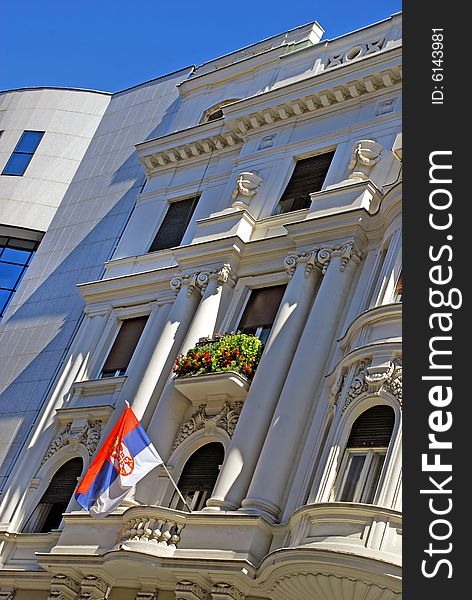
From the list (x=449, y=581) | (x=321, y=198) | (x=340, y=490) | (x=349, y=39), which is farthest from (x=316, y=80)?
(x=449, y=581)

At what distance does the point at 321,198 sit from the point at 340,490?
8.08 meters

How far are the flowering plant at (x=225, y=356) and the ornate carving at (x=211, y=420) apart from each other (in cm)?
86

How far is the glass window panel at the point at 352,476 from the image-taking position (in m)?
16.6

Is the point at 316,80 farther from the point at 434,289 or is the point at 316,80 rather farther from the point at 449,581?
the point at 449,581

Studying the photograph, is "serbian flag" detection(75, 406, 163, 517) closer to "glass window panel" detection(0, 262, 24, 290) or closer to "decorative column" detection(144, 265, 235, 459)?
"decorative column" detection(144, 265, 235, 459)

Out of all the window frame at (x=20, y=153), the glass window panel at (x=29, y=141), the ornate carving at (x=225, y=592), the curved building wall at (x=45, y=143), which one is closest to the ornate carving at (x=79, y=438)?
the ornate carving at (x=225, y=592)

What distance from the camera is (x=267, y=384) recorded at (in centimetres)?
1961

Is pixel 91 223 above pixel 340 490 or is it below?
above

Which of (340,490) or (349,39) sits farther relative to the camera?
(349,39)

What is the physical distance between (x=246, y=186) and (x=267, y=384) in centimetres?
691

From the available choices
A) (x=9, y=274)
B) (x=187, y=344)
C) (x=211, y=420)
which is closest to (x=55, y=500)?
(x=211, y=420)

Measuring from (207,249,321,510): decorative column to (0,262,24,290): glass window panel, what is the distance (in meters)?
13.9

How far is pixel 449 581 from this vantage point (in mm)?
9883

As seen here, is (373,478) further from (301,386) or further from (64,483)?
(64,483)
